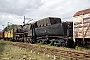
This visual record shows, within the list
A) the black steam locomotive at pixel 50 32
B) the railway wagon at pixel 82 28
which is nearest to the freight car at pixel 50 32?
the black steam locomotive at pixel 50 32

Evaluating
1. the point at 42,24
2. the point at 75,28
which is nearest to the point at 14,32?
the point at 42,24

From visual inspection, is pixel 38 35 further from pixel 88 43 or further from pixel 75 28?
pixel 88 43

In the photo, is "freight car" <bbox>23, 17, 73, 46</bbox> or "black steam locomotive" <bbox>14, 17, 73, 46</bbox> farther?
"freight car" <bbox>23, 17, 73, 46</bbox>

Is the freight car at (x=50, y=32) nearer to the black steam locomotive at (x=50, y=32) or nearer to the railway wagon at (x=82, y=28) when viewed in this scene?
the black steam locomotive at (x=50, y=32)

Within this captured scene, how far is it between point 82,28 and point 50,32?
5345 millimetres

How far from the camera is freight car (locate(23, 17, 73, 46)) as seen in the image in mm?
16047

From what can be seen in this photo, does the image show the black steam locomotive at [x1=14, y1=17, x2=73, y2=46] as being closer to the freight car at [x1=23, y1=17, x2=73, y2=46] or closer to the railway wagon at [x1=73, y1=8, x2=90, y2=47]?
the freight car at [x1=23, y1=17, x2=73, y2=46]

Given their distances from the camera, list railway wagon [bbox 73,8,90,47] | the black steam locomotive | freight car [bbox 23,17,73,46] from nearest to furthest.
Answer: railway wagon [bbox 73,8,90,47]
the black steam locomotive
freight car [bbox 23,17,73,46]

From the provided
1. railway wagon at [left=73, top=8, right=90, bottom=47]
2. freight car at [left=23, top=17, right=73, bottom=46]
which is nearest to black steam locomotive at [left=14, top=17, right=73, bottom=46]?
freight car at [left=23, top=17, right=73, bottom=46]

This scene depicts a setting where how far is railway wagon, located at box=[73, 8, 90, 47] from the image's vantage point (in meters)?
13.5

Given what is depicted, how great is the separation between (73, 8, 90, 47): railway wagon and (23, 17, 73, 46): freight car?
3.33ft

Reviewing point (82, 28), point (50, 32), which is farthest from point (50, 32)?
point (82, 28)

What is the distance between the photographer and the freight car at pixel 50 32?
1605cm

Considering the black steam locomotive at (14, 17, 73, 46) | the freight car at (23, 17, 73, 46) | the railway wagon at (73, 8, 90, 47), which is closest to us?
the railway wagon at (73, 8, 90, 47)
